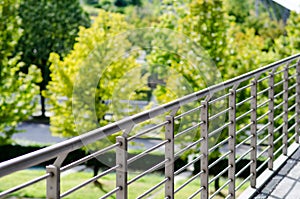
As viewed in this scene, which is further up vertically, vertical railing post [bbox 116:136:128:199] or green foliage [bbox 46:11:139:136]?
vertical railing post [bbox 116:136:128:199]

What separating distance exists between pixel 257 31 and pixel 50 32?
11416 mm

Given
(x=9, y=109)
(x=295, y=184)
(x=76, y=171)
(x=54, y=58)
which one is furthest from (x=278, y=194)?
(x=76, y=171)

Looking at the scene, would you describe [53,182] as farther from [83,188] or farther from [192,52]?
[83,188]

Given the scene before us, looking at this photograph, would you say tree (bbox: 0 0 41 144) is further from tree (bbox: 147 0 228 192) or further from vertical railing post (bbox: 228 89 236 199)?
vertical railing post (bbox: 228 89 236 199)

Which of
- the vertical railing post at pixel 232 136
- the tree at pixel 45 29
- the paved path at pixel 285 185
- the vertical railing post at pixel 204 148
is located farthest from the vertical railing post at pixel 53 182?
the tree at pixel 45 29

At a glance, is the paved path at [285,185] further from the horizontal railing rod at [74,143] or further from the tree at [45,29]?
the tree at [45,29]

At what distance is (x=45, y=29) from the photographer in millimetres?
29438

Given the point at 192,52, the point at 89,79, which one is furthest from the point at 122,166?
the point at 89,79

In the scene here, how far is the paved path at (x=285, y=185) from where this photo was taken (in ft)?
10.3

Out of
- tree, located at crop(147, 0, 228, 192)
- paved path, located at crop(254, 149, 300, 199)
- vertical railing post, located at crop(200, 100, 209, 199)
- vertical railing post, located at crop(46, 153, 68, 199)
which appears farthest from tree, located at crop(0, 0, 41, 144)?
vertical railing post, located at crop(46, 153, 68, 199)

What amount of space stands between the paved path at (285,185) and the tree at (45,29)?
2603 cm

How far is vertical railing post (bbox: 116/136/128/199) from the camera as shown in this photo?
177 centimetres

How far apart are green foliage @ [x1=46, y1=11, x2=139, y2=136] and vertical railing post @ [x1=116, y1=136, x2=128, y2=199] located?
17.0 metres

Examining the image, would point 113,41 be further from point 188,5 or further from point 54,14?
point 54,14
